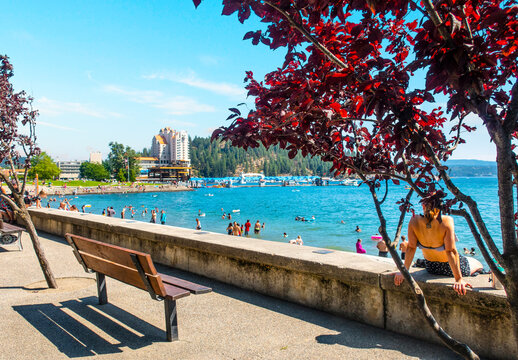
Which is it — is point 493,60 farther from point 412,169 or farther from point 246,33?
point 412,169

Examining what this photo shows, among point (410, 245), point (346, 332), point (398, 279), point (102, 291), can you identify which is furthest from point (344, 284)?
point (102, 291)

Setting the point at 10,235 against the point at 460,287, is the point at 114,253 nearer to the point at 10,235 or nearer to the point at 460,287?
the point at 460,287

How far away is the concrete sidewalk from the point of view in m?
3.62

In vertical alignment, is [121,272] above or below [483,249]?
below

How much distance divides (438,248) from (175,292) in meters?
2.66

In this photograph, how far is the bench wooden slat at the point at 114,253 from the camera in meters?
3.79

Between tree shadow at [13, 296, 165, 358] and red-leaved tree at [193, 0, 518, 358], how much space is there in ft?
8.52

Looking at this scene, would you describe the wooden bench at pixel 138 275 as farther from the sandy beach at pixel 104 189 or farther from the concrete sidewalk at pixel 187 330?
the sandy beach at pixel 104 189

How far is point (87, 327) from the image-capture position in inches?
167

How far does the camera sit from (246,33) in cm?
228

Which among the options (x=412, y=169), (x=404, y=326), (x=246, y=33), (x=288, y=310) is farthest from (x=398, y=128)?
(x=288, y=310)

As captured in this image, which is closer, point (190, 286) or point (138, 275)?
point (138, 275)

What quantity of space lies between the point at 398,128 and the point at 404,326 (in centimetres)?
286

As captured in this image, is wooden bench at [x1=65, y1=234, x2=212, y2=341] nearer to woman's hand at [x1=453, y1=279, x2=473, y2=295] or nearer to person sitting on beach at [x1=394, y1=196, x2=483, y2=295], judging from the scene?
person sitting on beach at [x1=394, y1=196, x2=483, y2=295]
